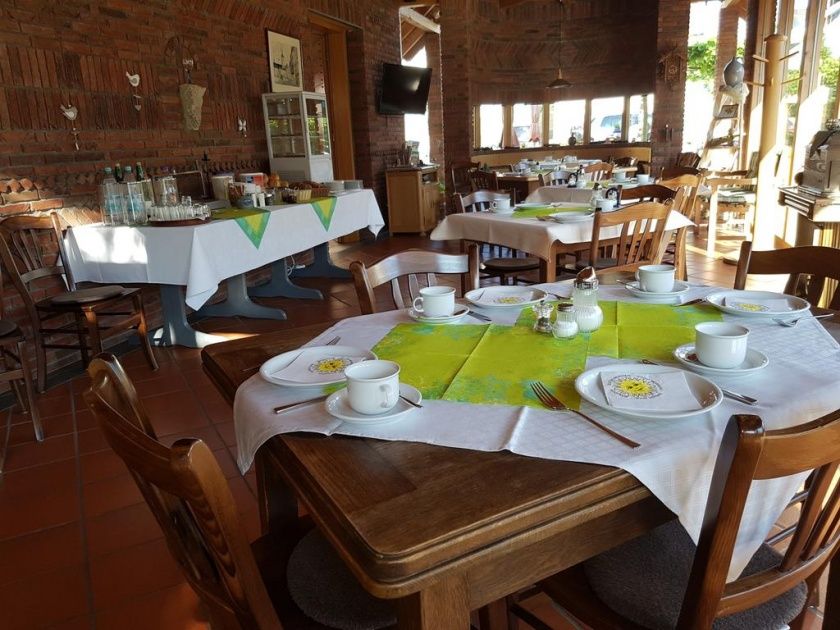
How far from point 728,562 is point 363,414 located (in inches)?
22.7

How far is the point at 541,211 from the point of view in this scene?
12.5ft

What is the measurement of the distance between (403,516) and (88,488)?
6.70 ft

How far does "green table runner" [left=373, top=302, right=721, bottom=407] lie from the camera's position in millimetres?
1169

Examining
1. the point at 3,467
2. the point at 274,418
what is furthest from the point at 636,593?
the point at 3,467


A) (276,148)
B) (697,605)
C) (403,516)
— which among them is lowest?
(697,605)

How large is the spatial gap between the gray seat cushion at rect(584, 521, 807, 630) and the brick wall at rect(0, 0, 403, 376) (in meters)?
3.56

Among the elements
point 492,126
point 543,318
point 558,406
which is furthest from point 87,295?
Result: point 492,126

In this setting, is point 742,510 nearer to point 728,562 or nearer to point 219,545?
point 728,562

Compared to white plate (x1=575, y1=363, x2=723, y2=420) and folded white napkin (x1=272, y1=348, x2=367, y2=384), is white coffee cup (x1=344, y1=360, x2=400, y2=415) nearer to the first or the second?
folded white napkin (x1=272, y1=348, x2=367, y2=384)

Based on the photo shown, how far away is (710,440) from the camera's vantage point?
937mm

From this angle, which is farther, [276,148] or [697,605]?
[276,148]

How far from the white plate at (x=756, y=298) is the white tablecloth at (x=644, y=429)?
228mm

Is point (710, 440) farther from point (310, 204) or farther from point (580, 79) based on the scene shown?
point (580, 79)

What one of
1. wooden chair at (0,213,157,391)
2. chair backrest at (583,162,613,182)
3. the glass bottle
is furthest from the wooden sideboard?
the glass bottle
